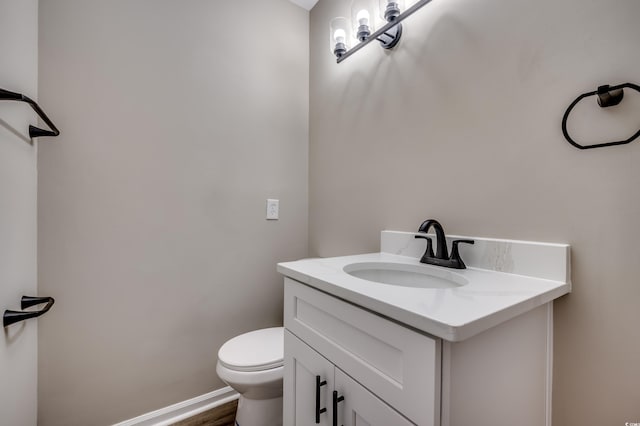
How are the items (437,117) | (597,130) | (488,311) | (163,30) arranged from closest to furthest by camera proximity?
(488,311)
(597,130)
(437,117)
(163,30)

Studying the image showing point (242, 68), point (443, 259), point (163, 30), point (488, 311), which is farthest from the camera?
point (242, 68)

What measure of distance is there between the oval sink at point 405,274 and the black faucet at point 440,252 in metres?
0.03

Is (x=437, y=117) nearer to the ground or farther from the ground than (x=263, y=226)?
farther from the ground

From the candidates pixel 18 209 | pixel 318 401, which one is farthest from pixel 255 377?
pixel 18 209

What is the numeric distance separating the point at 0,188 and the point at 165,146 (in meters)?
0.65

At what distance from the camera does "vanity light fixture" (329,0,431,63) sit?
1.10 meters

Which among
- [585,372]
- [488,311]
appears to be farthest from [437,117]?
[585,372]

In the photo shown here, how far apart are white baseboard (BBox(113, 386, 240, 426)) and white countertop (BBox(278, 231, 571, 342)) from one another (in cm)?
106

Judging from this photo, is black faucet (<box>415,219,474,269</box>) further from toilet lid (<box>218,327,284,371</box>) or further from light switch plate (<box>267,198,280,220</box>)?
light switch plate (<box>267,198,280,220</box>)

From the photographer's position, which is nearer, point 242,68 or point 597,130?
point 597,130

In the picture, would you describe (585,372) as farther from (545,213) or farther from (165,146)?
(165,146)

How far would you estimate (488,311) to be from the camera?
539mm

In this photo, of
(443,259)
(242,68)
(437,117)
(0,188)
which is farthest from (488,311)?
(242,68)

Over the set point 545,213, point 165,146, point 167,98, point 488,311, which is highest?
point 167,98
